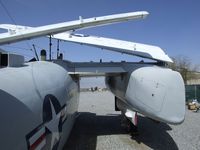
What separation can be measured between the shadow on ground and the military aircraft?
33.0 inches

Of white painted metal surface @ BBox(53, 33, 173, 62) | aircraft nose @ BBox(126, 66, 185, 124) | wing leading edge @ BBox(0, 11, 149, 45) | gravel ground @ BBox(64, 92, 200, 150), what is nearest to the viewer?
wing leading edge @ BBox(0, 11, 149, 45)

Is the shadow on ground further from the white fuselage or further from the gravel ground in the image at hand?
the white fuselage

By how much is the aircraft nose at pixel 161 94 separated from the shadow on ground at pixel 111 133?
1.54m

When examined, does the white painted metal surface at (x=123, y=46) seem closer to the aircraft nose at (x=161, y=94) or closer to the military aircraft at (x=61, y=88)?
the military aircraft at (x=61, y=88)

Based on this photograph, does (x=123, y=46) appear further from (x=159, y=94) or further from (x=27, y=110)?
(x=27, y=110)

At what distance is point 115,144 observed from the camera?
8.52 metres

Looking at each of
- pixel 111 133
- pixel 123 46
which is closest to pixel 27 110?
pixel 111 133

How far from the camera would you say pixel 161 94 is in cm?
717

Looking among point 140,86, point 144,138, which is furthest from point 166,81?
point 144,138

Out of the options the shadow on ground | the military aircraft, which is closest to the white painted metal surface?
the military aircraft

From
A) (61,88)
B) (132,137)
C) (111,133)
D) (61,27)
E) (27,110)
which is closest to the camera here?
(27,110)

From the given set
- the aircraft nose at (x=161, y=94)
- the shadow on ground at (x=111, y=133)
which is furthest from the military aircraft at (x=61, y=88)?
the shadow on ground at (x=111, y=133)

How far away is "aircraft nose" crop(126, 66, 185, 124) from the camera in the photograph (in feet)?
23.0

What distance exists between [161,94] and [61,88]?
2994mm
